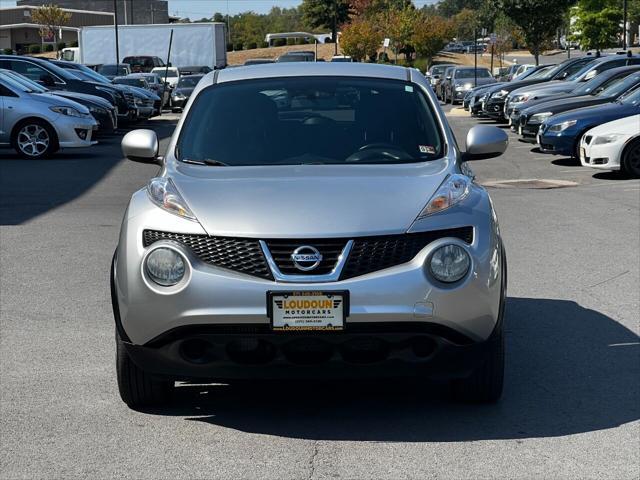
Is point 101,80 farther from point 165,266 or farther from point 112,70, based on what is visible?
point 165,266

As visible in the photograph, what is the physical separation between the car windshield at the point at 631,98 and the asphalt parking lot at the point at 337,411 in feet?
35.0

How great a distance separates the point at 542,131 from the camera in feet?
67.5

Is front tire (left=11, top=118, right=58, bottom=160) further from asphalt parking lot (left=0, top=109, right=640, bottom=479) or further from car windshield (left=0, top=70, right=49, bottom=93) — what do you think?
asphalt parking lot (left=0, top=109, right=640, bottom=479)

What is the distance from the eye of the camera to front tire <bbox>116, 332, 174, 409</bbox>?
5652 mm

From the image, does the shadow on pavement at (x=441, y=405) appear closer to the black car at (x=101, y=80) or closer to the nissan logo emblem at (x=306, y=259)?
the nissan logo emblem at (x=306, y=259)

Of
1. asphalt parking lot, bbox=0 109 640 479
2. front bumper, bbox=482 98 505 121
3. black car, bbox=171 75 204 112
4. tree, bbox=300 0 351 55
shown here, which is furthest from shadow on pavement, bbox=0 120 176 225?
tree, bbox=300 0 351 55

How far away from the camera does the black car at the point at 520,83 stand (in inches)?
1218

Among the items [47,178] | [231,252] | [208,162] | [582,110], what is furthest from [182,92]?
[231,252]

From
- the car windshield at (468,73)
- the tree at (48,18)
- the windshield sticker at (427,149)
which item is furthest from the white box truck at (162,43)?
the windshield sticker at (427,149)

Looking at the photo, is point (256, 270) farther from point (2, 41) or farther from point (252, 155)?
point (2, 41)

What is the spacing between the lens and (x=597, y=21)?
7381cm

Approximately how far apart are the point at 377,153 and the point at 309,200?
113 centimetres

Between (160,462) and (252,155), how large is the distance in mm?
1956

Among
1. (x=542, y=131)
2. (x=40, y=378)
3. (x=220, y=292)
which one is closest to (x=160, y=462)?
(x=220, y=292)
